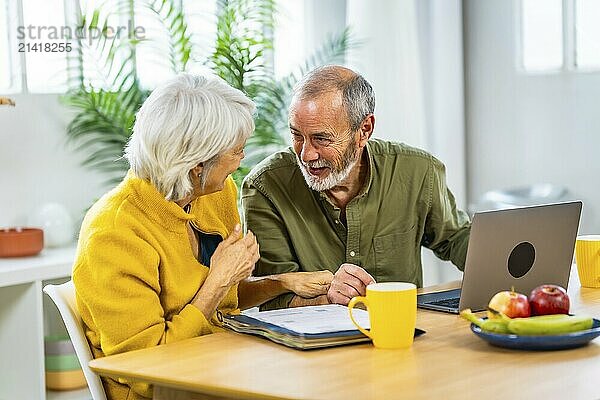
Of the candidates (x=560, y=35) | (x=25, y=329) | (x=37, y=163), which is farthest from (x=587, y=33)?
(x=25, y=329)

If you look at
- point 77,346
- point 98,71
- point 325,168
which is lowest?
point 77,346

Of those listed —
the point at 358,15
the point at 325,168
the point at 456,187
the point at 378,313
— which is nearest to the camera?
the point at 378,313

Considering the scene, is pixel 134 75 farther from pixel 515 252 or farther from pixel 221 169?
pixel 515 252

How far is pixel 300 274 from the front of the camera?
2602 millimetres

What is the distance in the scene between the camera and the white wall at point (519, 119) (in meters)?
4.83

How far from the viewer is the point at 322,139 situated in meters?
2.79

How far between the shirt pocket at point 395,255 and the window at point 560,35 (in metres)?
2.20

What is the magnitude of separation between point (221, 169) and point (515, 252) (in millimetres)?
697

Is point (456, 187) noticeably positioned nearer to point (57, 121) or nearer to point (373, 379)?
point (57, 121)

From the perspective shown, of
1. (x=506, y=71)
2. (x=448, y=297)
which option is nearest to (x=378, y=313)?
(x=448, y=297)

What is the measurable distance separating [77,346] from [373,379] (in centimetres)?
72

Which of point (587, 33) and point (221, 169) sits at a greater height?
point (587, 33)

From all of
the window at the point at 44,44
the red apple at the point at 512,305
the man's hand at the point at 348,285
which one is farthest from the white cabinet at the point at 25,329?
the red apple at the point at 512,305

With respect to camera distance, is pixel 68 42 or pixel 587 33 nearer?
pixel 68 42
